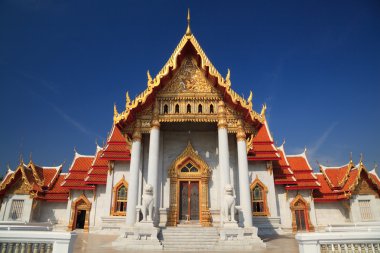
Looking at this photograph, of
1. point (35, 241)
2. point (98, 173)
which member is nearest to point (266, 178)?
point (98, 173)

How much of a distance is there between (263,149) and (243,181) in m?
5.79

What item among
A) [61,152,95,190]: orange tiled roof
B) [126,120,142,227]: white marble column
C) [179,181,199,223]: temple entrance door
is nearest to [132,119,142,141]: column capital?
[126,120,142,227]: white marble column

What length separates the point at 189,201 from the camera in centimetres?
1098

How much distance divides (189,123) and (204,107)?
100 cm

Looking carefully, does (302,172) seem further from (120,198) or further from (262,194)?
(120,198)

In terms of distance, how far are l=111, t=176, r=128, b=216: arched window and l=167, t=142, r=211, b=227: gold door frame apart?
3.92 metres

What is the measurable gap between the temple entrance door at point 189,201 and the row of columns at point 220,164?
4.91ft

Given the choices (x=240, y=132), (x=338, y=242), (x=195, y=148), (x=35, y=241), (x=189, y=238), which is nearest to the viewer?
(x=35, y=241)

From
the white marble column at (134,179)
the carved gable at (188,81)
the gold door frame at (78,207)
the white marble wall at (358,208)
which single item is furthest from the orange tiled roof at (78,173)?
the white marble wall at (358,208)

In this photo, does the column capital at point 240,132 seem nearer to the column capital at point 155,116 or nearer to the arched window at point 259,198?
the column capital at point 155,116

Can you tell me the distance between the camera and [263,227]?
1298 centimetres

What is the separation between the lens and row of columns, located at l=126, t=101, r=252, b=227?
9.39 m

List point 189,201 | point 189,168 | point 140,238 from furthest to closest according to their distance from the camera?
point 189,168, point 189,201, point 140,238

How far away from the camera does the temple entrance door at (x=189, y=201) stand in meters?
10.8
